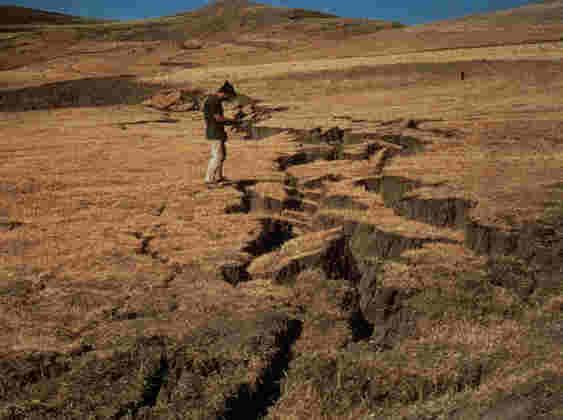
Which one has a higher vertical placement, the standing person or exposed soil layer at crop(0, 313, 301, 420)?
the standing person

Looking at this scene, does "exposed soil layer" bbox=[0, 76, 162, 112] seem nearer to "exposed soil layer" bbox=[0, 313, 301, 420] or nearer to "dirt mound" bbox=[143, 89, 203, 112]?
"dirt mound" bbox=[143, 89, 203, 112]

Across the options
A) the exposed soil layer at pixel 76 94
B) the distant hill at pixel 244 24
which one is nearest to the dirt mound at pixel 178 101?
the exposed soil layer at pixel 76 94

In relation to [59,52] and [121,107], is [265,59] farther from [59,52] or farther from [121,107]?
[59,52]

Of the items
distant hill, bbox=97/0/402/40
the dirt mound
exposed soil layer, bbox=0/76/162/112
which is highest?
distant hill, bbox=97/0/402/40

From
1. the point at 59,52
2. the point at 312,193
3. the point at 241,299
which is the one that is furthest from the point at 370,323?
the point at 59,52

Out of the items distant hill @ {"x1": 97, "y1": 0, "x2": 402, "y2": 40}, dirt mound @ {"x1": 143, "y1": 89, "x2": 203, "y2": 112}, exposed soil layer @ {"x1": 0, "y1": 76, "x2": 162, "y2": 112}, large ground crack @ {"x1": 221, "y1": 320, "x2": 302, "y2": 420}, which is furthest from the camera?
distant hill @ {"x1": 97, "y1": 0, "x2": 402, "y2": 40}

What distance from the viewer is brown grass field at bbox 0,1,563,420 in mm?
4926

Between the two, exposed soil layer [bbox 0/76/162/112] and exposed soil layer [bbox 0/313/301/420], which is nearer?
exposed soil layer [bbox 0/313/301/420]

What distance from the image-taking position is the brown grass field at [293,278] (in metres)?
4.93

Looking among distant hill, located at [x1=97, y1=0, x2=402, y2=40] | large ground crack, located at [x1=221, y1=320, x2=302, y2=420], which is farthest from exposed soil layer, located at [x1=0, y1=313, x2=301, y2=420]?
distant hill, located at [x1=97, y1=0, x2=402, y2=40]

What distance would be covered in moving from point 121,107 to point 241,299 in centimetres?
4352

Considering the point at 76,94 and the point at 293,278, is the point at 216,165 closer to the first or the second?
the point at 293,278

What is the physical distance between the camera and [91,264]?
7.84m

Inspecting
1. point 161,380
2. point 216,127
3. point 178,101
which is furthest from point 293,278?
point 178,101
